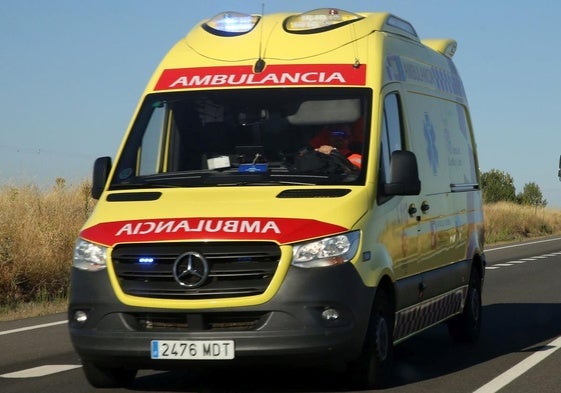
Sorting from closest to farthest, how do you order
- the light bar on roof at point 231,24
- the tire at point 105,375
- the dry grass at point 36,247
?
the tire at point 105,375 < the light bar on roof at point 231,24 < the dry grass at point 36,247

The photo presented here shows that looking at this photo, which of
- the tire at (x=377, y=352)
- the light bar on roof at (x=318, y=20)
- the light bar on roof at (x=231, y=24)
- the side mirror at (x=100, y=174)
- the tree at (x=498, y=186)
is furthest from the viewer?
the tree at (x=498, y=186)


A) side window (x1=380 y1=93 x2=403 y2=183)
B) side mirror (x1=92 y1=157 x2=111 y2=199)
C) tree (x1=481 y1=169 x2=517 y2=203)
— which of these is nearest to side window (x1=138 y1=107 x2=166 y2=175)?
side mirror (x1=92 y1=157 x2=111 y2=199)

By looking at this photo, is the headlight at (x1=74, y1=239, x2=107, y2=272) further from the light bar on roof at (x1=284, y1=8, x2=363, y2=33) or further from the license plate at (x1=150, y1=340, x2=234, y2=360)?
the light bar on roof at (x1=284, y1=8, x2=363, y2=33)

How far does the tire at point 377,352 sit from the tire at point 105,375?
5.44 feet

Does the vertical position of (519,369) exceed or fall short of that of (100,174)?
it falls short

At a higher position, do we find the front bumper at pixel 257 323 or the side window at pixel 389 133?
the side window at pixel 389 133

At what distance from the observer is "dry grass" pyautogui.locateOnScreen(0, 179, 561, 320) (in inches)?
721

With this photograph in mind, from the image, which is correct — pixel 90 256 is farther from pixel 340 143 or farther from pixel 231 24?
pixel 231 24

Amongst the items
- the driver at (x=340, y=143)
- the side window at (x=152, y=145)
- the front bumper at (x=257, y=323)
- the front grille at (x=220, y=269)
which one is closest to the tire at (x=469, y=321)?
the driver at (x=340, y=143)

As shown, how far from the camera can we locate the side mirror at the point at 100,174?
33.2 feet

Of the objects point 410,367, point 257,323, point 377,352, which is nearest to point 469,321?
point 410,367

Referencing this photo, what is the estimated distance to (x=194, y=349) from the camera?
864 cm

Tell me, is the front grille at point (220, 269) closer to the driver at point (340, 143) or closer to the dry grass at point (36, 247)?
the driver at point (340, 143)

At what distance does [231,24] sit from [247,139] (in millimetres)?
1110
